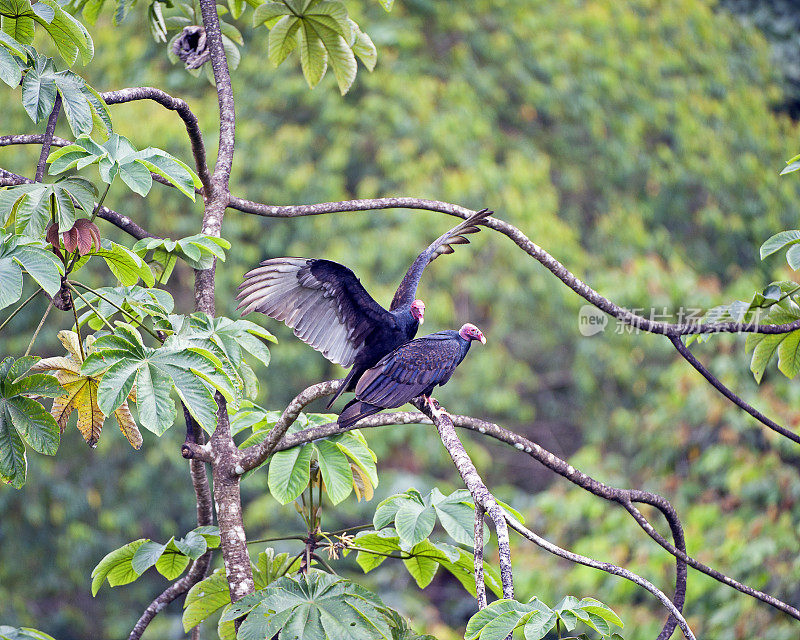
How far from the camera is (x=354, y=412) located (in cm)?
217

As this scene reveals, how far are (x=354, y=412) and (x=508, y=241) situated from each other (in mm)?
4871

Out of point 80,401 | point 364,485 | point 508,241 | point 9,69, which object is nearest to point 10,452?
point 80,401

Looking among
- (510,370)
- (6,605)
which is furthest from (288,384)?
(6,605)

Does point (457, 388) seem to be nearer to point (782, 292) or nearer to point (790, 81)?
point (782, 292)

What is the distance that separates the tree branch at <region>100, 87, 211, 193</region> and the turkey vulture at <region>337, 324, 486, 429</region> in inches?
28.7

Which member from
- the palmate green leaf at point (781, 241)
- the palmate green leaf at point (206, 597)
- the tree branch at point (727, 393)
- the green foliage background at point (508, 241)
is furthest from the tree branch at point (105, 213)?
the green foliage background at point (508, 241)

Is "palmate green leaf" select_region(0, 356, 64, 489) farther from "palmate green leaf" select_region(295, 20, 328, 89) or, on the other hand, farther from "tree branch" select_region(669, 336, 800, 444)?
"tree branch" select_region(669, 336, 800, 444)

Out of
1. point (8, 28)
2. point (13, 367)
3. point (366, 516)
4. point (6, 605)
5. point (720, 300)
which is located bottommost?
point (6, 605)

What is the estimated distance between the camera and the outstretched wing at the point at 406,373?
2.32 metres

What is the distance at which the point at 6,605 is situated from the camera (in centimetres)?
646

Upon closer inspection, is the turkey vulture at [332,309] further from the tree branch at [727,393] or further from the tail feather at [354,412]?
the tree branch at [727,393]

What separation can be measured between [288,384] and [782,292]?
16.1 feet

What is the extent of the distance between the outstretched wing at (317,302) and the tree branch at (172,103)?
0.32m

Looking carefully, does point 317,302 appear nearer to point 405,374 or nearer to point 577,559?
point 405,374
